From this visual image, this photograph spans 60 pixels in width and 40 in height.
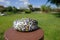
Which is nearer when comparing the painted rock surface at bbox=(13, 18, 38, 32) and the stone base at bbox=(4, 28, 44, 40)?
the stone base at bbox=(4, 28, 44, 40)

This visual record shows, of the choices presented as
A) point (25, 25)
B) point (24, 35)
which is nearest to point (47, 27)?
point (25, 25)

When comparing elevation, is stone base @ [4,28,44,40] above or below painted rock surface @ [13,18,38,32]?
below

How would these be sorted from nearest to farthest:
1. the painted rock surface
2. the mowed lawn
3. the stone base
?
the stone base
the painted rock surface
the mowed lawn

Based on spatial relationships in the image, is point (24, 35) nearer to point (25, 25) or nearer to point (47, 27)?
point (25, 25)

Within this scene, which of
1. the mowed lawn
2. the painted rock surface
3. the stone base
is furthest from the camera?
the mowed lawn

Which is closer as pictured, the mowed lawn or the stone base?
the stone base

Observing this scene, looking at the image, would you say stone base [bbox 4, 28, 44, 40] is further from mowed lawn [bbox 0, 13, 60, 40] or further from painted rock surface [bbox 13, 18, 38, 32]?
mowed lawn [bbox 0, 13, 60, 40]

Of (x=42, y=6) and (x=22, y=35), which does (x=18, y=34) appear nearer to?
(x=22, y=35)

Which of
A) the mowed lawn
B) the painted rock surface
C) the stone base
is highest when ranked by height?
the painted rock surface

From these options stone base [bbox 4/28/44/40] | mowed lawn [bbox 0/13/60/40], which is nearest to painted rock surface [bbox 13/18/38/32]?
stone base [bbox 4/28/44/40]

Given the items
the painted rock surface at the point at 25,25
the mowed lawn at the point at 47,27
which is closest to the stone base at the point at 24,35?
the painted rock surface at the point at 25,25

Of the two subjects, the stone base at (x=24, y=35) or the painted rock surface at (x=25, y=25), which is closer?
the stone base at (x=24, y=35)

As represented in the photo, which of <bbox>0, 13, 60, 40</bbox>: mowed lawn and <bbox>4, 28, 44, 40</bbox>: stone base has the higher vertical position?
<bbox>4, 28, 44, 40</bbox>: stone base

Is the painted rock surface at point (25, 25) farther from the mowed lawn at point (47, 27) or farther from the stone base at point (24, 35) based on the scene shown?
the mowed lawn at point (47, 27)
